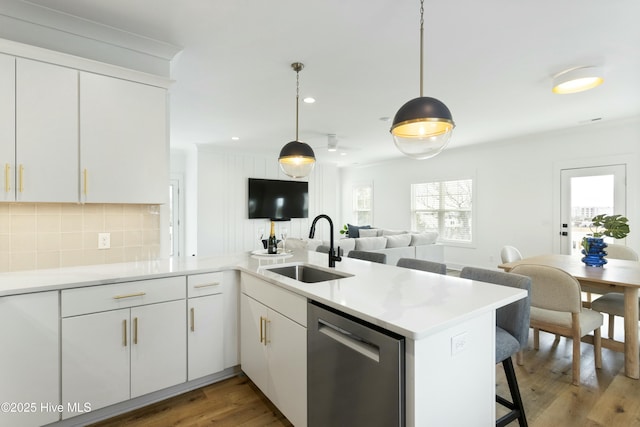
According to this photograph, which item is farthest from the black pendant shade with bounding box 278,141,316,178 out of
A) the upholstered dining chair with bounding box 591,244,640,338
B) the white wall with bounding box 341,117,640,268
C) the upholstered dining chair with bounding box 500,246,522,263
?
the white wall with bounding box 341,117,640,268

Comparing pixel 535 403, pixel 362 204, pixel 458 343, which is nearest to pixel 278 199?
pixel 362 204

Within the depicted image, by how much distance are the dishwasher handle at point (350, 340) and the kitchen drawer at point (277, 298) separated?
17 cm

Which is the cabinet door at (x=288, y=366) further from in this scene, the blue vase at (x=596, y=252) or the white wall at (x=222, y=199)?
the white wall at (x=222, y=199)

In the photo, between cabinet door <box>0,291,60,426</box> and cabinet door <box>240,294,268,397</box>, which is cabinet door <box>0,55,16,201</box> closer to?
cabinet door <box>0,291,60,426</box>

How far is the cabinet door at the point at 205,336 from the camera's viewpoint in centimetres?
221

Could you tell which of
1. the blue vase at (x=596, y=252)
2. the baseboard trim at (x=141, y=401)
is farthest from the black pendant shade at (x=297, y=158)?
the blue vase at (x=596, y=252)

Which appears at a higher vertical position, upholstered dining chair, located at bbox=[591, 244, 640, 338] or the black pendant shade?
the black pendant shade

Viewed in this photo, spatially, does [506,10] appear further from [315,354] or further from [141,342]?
[141,342]

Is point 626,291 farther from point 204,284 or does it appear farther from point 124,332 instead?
point 124,332

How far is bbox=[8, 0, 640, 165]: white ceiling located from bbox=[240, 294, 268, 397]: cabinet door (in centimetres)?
201

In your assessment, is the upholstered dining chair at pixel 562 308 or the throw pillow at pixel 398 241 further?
the throw pillow at pixel 398 241

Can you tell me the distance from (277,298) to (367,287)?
1.85 ft

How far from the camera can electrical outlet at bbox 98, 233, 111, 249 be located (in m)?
2.37

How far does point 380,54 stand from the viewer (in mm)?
2656
